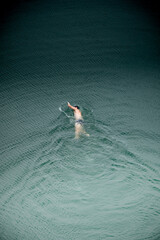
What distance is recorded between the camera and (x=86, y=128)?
2.71m

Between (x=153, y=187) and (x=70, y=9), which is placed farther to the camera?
(x=70, y=9)

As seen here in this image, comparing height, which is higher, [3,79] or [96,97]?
[96,97]

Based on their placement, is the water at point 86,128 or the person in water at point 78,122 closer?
the water at point 86,128

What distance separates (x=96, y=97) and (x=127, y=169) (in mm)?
903

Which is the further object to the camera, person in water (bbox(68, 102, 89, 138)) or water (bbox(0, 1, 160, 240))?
person in water (bbox(68, 102, 89, 138))

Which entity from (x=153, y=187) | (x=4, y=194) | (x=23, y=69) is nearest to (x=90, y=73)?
(x=23, y=69)

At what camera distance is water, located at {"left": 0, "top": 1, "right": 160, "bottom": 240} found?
2156 millimetres

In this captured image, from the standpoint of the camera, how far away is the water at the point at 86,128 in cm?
216

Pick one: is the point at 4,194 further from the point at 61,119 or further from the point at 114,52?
the point at 114,52

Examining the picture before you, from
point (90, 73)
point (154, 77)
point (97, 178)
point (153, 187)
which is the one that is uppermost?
point (154, 77)

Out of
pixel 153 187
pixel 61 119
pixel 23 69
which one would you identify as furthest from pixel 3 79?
pixel 153 187

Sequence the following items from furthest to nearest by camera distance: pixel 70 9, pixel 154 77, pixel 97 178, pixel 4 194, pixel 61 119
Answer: pixel 70 9 → pixel 154 77 → pixel 61 119 → pixel 97 178 → pixel 4 194

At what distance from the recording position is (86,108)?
9.18ft

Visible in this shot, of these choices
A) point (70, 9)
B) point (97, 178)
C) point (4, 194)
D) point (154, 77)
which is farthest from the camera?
point (70, 9)
